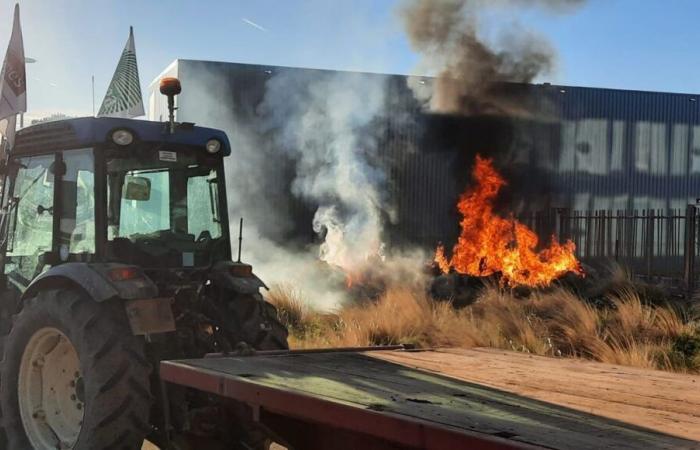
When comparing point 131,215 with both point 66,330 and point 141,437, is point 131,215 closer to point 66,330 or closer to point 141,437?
point 66,330

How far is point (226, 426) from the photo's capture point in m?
4.02

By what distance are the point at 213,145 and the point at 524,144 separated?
559 inches

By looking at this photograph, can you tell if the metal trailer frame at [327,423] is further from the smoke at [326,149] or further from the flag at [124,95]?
the smoke at [326,149]

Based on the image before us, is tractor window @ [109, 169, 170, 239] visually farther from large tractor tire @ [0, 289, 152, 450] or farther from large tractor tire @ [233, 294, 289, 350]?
large tractor tire @ [233, 294, 289, 350]

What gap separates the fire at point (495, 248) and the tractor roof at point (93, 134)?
8443 millimetres

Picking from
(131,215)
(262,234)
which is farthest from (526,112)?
(131,215)

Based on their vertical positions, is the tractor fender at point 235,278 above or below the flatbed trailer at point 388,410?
above

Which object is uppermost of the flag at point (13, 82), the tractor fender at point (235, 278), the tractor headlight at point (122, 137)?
the flag at point (13, 82)

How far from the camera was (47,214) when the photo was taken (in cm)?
500

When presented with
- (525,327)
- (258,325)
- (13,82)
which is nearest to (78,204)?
(258,325)

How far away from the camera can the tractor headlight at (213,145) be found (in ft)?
17.0

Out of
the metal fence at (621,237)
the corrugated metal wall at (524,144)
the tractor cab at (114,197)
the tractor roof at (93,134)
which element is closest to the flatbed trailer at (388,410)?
the tractor cab at (114,197)

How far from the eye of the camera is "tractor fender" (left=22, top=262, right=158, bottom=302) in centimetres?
419

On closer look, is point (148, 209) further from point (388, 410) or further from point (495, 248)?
point (495, 248)
